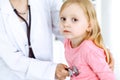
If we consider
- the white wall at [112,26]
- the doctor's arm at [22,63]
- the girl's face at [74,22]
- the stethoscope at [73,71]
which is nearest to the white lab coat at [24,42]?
the doctor's arm at [22,63]

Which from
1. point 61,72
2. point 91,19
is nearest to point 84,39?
point 91,19

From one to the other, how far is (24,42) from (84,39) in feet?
1.14

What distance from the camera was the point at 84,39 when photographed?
129 centimetres

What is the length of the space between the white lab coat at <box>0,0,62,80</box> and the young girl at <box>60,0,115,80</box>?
22 cm

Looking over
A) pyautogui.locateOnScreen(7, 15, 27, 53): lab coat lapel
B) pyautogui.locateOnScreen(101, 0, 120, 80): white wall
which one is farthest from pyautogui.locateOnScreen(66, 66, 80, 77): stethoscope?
pyautogui.locateOnScreen(101, 0, 120, 80): white wall

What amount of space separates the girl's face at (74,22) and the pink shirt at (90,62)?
0.19 ft

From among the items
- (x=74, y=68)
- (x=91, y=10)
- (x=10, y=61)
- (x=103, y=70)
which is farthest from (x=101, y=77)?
(x=10, y=61)

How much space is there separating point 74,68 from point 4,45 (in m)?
0.41

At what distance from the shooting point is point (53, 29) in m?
1.61

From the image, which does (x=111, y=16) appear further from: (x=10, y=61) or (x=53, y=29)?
(x=10, y=61)

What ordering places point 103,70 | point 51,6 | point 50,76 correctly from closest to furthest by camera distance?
point 103,70 < point 50,76 < point 51,6

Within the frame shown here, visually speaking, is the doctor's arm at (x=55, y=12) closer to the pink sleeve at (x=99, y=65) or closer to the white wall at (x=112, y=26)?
the pink sleeve at (x=99, y=65)

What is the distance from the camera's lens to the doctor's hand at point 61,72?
1.33 meters

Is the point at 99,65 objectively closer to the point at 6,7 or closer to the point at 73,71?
the point at 73,71
